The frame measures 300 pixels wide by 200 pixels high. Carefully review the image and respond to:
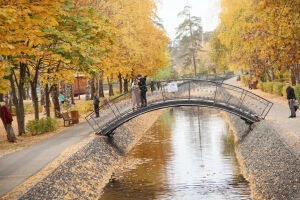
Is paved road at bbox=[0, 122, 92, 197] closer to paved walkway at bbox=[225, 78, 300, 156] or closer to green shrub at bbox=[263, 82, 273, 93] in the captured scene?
paved walkway at bbox=[225, 78, 300, 156]

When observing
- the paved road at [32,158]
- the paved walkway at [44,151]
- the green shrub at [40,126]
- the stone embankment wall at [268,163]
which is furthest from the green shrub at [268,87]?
the green shrub at [40,126]

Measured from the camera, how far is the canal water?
1367cm

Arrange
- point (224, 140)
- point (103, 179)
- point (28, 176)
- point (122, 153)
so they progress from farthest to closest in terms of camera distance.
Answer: point (224, 140) < point (122, 153) < point (103, 179) < point (28, 176)

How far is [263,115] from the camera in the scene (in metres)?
21.7

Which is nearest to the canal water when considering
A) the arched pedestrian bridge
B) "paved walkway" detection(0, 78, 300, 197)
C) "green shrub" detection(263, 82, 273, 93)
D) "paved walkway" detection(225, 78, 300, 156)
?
the arched pedestrian bridge

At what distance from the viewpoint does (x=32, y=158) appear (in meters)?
15.3

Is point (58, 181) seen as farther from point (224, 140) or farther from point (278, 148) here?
point (224, 140)

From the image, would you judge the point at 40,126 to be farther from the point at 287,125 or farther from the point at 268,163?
the point at 268,163

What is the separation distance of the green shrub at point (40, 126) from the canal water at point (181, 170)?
500cm

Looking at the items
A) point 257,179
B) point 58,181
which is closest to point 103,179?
point 58,181

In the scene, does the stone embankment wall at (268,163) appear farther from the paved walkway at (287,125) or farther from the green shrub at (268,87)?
the green shrub at (268,87)

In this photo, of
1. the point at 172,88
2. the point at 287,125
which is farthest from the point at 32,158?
the point at 287,125

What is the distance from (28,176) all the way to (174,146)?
10571mm

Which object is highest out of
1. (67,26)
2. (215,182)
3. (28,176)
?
(67,26)
